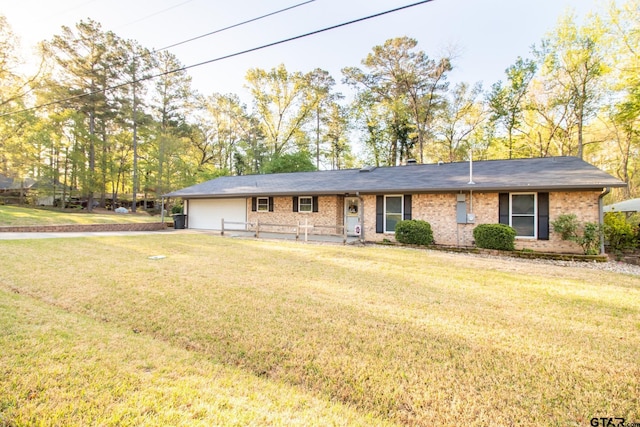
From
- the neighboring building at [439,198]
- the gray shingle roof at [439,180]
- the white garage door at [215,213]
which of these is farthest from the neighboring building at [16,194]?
the gray shingle roof at [439,180]

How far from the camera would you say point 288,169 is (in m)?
26.0

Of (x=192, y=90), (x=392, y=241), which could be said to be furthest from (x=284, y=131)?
(x=392, y=241)

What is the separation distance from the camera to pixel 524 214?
10398mm

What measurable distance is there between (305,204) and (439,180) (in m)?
6.44

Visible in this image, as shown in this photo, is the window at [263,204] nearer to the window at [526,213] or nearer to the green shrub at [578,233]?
the window at [526,213]

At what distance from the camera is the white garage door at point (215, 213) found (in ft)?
56.3

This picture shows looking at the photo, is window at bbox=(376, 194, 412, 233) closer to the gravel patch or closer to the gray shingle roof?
the gray shingle roof

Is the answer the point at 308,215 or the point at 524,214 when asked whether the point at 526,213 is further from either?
the point at 308,215

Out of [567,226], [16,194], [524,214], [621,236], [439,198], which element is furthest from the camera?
[16,194]

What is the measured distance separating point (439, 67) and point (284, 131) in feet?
50.4

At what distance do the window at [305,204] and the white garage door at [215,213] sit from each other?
376 centimetres

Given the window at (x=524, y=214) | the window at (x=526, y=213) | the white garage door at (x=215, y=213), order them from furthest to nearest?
1. the white garage door at (x=215, y=213)
2. the window at (x=524, y=214)
3. the window at (x=526, y=213)

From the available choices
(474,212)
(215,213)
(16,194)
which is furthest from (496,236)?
(16,194)

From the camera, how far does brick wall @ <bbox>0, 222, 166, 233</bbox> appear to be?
1393 cm
